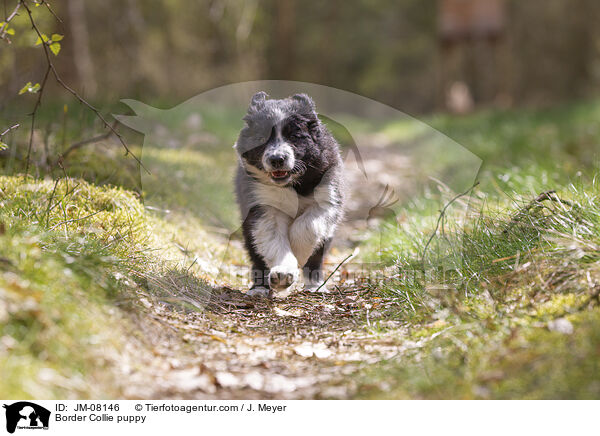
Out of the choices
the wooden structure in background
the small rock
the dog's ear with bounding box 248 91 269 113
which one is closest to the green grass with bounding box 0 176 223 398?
the dog's ear with bounding box 248 91 269 113

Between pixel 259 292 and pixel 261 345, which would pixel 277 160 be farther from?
pixel 261 345

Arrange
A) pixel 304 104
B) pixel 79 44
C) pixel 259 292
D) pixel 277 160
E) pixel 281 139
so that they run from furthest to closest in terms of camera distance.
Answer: pixel 79 44 < pixel 259 292 < pixel 304 104 < pixel 281 139 < pixel 277 160

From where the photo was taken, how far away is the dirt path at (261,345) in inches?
93.8

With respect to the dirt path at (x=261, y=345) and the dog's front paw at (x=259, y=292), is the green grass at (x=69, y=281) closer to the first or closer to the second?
the dirt path at (x=261, y=345)

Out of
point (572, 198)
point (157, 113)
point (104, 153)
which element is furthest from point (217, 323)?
point (157, 113)

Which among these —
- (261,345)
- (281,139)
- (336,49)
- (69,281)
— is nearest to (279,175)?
(281,139)

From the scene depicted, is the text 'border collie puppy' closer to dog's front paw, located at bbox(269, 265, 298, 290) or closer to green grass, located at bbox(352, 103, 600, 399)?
dog's front paw, located at bbox(269, 265, 298, 290)

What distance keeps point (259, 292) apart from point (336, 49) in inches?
842

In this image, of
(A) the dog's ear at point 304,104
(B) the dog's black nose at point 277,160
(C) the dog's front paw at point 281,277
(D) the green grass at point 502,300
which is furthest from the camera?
(A) the dog's ear at point 304,104

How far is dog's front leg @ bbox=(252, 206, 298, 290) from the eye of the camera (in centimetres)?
378

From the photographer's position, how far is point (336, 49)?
23.7 metres

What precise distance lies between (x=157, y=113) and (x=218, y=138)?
940 millimetres

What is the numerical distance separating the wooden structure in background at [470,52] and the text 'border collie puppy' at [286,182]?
10482mm
